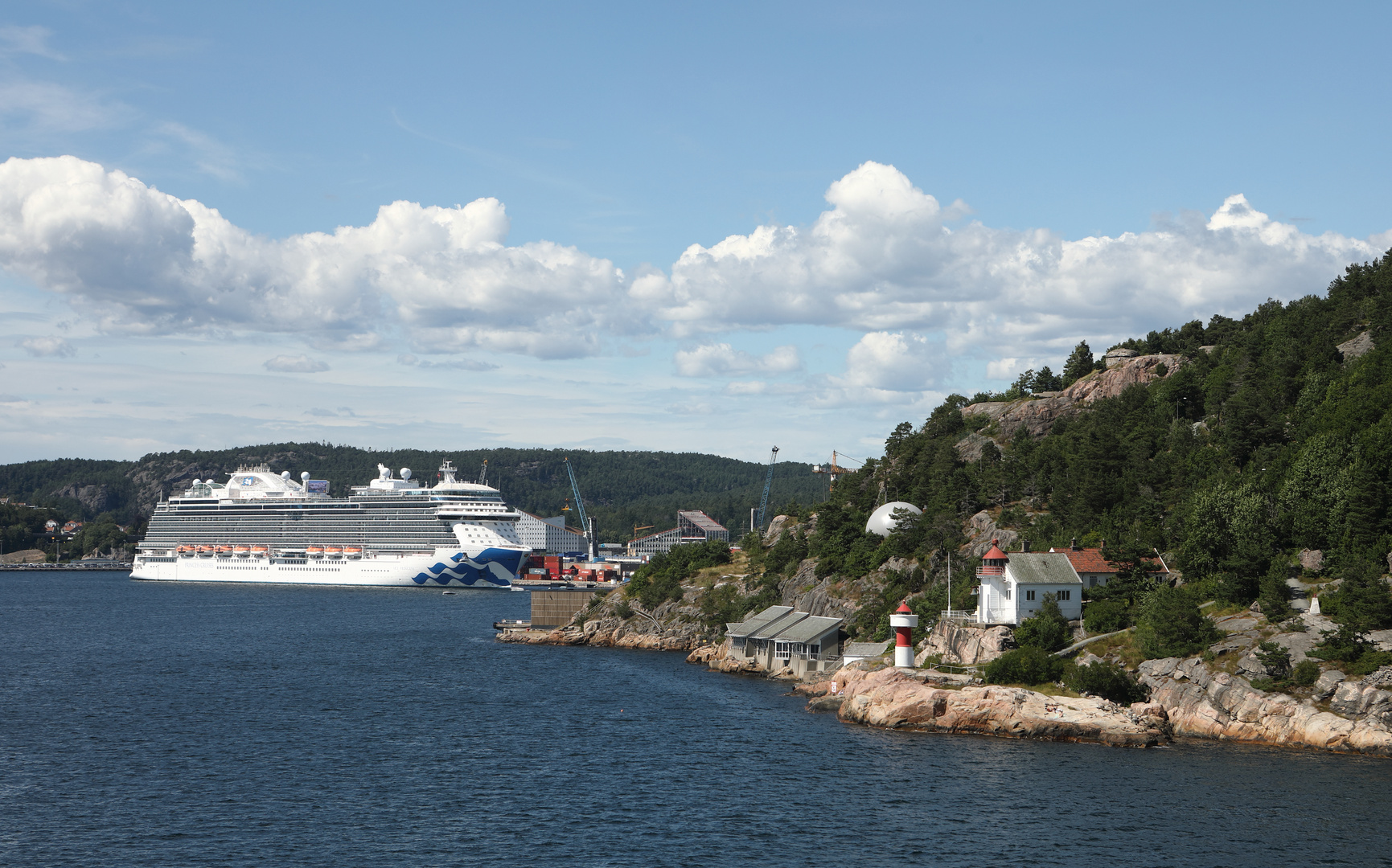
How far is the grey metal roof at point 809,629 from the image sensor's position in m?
81.7

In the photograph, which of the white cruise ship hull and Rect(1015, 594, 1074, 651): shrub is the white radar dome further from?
the white cruise ship hull

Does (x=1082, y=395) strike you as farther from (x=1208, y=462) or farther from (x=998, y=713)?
(x=998, y=713)

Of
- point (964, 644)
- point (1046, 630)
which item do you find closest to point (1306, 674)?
point (1046, 630)

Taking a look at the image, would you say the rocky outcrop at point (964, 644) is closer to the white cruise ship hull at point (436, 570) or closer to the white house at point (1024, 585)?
the white house at point (1024, 585)

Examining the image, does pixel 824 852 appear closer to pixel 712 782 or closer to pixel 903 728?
pixel 712 782

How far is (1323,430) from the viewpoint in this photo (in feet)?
244

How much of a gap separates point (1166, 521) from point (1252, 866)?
42455mm

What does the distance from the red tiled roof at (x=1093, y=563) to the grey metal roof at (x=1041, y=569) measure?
0.63 m

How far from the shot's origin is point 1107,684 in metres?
59.2

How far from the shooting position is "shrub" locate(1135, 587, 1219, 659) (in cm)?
6009

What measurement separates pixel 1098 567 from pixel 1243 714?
56.6ft

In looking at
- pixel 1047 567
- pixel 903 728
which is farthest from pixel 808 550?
pixel 903 728

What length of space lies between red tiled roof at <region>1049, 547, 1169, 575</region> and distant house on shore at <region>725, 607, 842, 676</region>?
17840 mm

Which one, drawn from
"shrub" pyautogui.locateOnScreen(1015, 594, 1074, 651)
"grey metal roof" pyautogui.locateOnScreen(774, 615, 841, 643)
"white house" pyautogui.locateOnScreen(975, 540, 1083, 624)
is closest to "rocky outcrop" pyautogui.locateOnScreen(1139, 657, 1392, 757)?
"shrub" pyautogui.locateOnScreen(1015, 594, 1074, 651)
